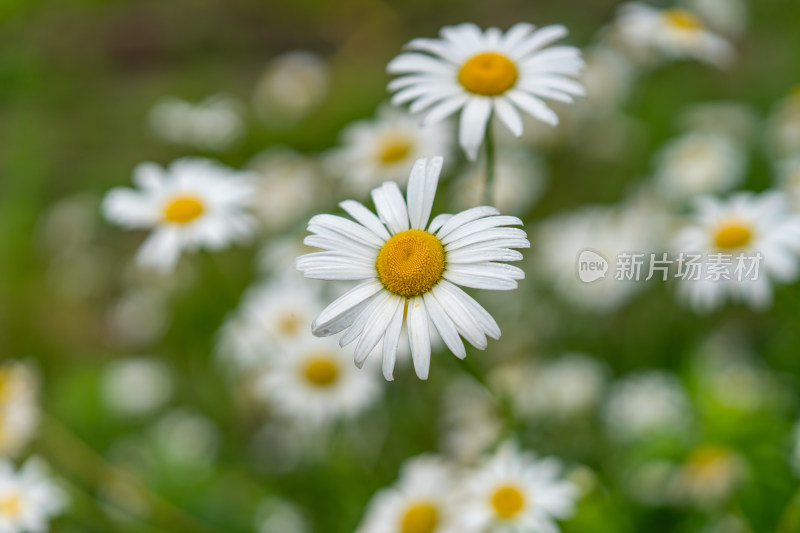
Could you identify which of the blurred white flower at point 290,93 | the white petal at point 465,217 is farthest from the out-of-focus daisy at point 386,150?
the blurred white flower at point 290,93

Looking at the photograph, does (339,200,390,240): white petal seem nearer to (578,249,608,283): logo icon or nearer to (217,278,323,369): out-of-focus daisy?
(217,278,323,369): out-of-focus daisy

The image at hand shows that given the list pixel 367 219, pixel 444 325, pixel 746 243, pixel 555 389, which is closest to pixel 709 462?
pixel 746 243

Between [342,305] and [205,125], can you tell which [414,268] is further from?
[205,125]

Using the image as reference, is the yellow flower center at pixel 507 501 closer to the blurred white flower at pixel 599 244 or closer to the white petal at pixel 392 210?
the white petal at pixel 392 210

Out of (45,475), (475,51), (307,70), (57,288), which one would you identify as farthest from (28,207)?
(475,51)

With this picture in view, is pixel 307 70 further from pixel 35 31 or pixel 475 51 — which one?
pixel 35 31

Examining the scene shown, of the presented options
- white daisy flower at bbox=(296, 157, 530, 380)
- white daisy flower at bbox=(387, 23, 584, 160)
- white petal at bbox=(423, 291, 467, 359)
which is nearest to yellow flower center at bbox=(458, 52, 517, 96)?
white daisy flower at bbox=(387, 23, 584, 160)
